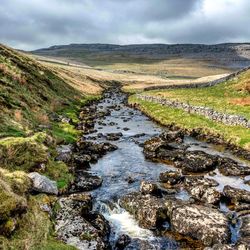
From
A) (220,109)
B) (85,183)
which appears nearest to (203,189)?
(85,183)

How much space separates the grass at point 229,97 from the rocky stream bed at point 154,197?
16.9 m

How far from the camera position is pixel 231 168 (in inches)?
1468

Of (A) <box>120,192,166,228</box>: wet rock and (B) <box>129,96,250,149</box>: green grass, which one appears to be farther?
(B) <box>129,96,250,149</box>: green grass

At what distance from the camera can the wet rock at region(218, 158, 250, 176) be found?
119 feet

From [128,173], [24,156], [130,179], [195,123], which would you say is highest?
[24,156]

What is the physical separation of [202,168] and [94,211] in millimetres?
14683

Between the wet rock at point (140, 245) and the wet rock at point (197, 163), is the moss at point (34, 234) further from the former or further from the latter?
the wet rock at point (197, 163)

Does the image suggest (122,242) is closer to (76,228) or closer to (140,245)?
(140,245)

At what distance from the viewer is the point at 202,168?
37531 millimetres

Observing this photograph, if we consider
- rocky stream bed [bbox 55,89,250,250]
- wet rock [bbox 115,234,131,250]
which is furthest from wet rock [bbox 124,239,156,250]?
wet rock [bbox 115,234,131,250]

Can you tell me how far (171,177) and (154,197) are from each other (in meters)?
6.17

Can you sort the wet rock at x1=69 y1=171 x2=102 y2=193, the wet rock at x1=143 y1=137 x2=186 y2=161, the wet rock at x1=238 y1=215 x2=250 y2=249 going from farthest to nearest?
the wet rock at x1=143 y1=137 x2=186 y2=161
the wet rock at x1=69 y1=171 x2=102 y2=193
the wet rock at x1=238 y1=215 x2=250 y2=249

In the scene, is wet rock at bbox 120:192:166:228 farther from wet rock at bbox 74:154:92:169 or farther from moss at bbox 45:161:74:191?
wet rock at bbox 74:154:92:169

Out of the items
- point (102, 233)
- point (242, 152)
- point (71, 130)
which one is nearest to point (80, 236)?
point (102, 233)
